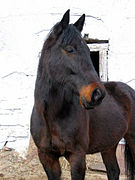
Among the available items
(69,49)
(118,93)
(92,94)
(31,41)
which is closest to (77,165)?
(92,94)

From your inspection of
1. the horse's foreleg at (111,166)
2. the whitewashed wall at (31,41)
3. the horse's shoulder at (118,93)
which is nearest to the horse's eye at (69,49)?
the horse's shoulder at (118,93)

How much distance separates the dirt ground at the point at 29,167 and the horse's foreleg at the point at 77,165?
5.07 ft

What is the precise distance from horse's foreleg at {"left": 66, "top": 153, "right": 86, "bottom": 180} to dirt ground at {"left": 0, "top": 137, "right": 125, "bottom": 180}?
5.07ft

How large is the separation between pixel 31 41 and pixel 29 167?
194 centimetres

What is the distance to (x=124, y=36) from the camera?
3.83m

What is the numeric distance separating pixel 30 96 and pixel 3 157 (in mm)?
1026

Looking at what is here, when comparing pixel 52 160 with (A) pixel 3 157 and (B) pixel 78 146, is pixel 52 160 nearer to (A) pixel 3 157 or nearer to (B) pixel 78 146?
(B) pixel 78 146

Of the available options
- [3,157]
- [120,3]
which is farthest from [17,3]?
[3,157]

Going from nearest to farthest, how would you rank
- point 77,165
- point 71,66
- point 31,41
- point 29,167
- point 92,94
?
1. point 92,94
2. point 71,66
3. point 77,165
4. point 29,167
5. point 31,41

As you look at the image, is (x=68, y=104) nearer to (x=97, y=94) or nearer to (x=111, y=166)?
(x=97, y=94)

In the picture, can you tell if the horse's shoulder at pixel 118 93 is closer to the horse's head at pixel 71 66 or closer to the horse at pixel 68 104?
the horse at pixel 68 104

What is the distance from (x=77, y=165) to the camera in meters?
1.82

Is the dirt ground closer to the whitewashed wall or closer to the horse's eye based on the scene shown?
the whitewashed wall

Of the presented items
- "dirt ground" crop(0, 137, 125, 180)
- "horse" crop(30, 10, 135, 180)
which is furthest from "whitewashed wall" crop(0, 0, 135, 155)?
"horse" crop(30, 10, 135, 180)
